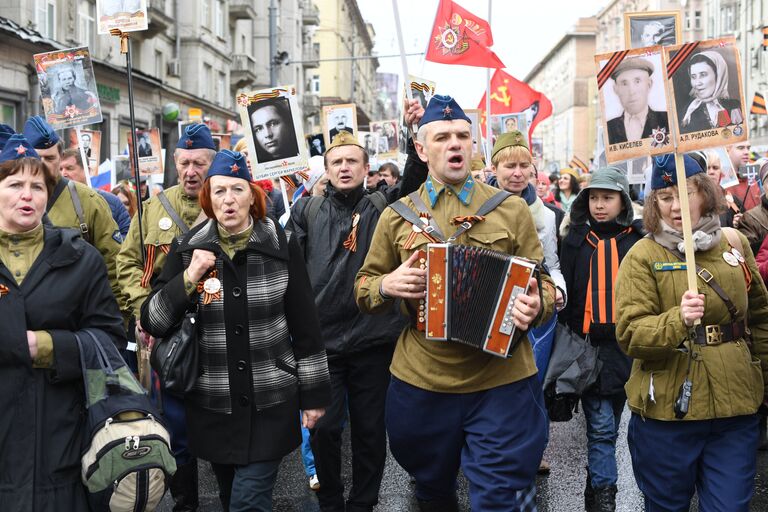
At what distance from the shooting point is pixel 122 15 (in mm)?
6762

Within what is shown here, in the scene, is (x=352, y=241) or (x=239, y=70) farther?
(x=239, y=70)

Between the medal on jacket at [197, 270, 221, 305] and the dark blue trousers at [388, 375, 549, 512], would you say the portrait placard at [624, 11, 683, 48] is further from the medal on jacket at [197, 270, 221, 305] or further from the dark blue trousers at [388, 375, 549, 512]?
the medal on jacket at [197, 270, 221, 305]

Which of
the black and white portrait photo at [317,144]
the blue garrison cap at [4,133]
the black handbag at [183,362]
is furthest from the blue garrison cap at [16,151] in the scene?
the black and white portrait photo at [317,144]

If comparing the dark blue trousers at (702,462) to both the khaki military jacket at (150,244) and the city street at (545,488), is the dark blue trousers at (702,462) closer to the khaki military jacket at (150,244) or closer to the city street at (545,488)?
the city street at (545,488)

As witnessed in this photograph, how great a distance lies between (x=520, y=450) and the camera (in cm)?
408

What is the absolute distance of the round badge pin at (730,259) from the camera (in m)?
4.20

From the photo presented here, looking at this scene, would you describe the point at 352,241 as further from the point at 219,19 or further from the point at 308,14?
the point at 308,14

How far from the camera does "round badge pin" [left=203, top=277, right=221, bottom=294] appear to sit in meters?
4.36

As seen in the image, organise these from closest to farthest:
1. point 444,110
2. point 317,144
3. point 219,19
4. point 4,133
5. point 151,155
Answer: point 444,110 < point 4,133 < point 317,144 < point 151,155 < point 219,19

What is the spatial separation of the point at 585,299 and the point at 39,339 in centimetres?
357

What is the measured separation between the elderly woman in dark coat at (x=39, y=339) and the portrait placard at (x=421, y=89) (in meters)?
2.85

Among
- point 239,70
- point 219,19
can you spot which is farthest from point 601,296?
point 239,70

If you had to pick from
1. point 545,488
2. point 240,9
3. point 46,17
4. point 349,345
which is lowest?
point 545,488

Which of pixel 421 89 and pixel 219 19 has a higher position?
pixel 219 19
